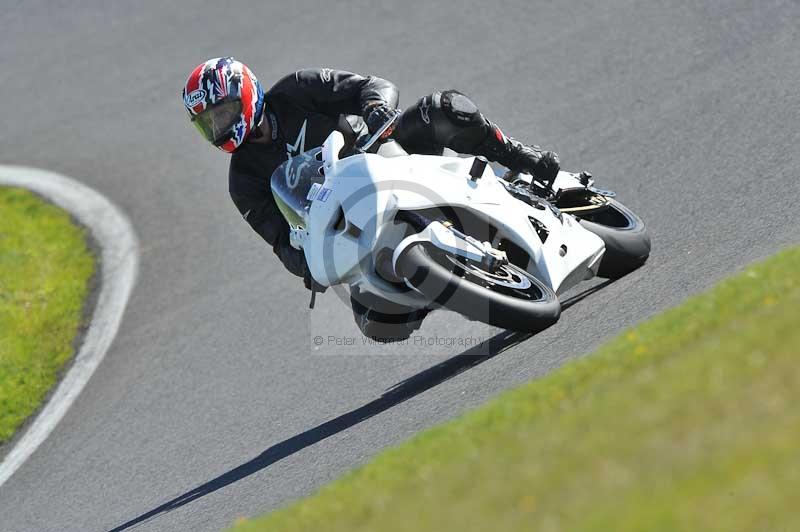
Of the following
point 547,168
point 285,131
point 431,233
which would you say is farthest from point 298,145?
point 431,233

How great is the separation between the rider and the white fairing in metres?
0.29

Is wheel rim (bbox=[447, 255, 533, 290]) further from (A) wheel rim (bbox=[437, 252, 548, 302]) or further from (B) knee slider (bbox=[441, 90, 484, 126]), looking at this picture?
(B) knee slider (bbox=[441, 90, 484, 126])

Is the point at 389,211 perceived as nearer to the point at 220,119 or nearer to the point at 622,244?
→ the point at 220,119

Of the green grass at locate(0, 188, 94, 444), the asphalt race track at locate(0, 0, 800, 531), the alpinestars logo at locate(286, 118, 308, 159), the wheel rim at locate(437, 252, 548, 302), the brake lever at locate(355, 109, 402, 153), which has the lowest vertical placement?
the green grass at locate(0, 188, 94, 444)

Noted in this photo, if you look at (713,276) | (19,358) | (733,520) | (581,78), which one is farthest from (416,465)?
(581,78)

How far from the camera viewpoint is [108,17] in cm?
1437

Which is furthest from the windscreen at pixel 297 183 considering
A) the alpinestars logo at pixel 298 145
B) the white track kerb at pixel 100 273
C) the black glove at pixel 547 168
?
the white track kerb at pixel 100 273

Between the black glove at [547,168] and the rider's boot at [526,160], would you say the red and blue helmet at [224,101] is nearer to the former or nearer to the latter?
the rider's boot at [526,160]

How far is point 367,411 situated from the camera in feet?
22.0

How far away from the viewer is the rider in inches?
260

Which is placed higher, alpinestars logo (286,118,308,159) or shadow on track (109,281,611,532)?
alpinestars logo (286,118,308,159)

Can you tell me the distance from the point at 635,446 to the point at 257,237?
23.1 feet

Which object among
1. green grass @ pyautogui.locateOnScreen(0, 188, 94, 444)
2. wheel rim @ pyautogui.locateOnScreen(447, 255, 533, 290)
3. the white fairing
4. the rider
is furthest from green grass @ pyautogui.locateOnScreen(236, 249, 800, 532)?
green grass @ pyautogui.locateOnScreen(0, 188, 94, 444)

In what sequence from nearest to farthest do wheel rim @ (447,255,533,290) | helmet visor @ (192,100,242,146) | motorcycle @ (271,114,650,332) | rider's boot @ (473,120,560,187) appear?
motorcycle @ (271,114,650,332)
wheel rim @ (447,255,533,290)
helmet visor @ (192,100,242,146)
rider's boot @ (473,120,560,187)
